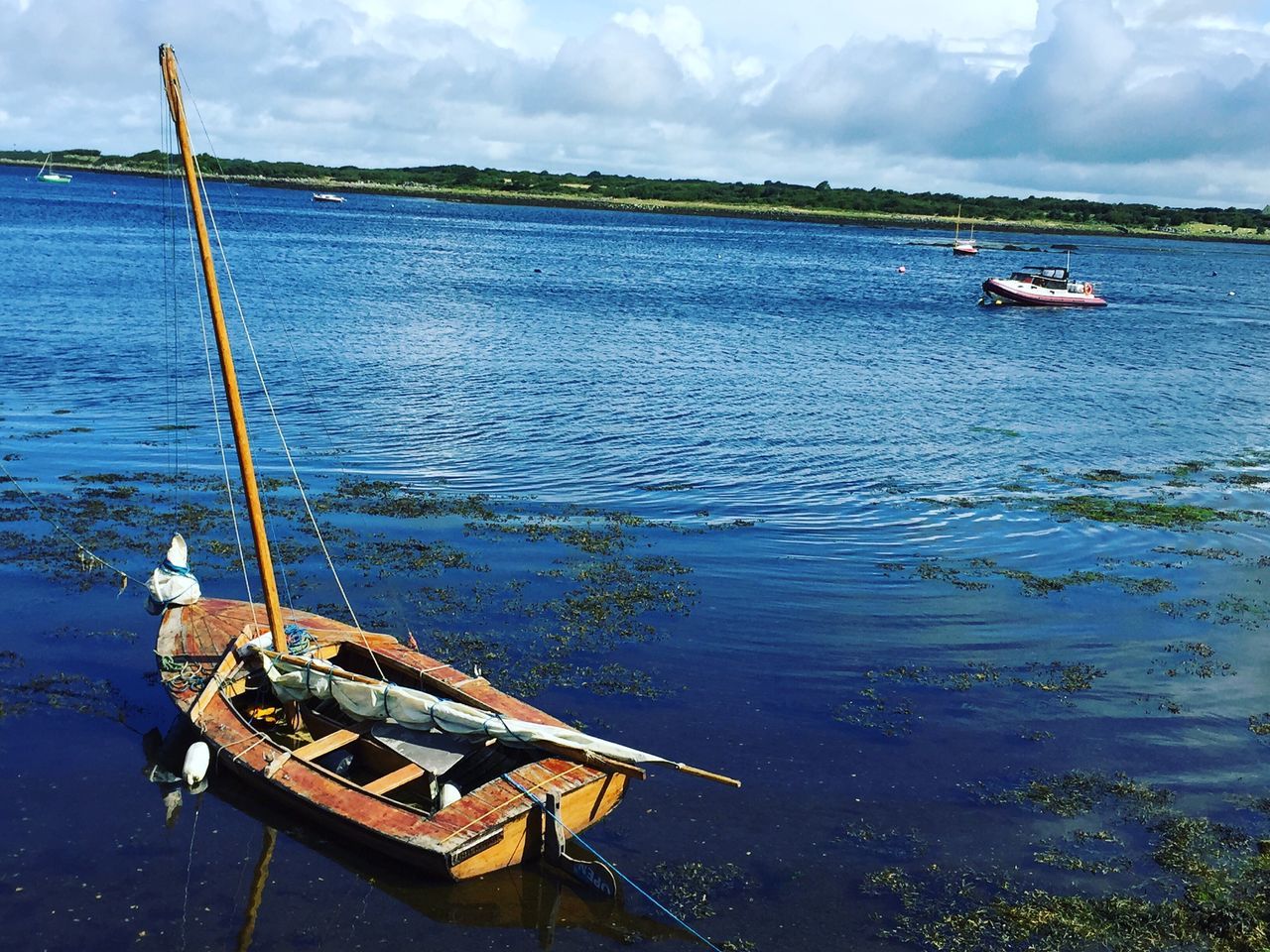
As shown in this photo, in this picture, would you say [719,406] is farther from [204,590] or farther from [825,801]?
[825,801]

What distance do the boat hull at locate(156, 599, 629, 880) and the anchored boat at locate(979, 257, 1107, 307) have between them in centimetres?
8827

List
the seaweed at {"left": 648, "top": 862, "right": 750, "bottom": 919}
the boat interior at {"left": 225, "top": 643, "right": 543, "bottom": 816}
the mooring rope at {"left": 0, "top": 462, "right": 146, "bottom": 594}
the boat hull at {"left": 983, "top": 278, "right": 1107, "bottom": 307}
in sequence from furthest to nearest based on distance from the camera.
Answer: the boat hull at {"left": 983, "top": 278, "right": 1107, "bottom": 307} < the mooring rope at {"left": 0, "top": 462, "right": 146, "bottom": 594} < the boat interior at {"left": 225, "top": 643, "right": 543, "bottom": 816} < the seaweed at {"left": 648, "top": 862, "right": 750, "bottom": 919}

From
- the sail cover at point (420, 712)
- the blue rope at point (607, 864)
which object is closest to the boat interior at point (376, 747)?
the sail cover at point (420, 712)

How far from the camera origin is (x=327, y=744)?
18.2 metres

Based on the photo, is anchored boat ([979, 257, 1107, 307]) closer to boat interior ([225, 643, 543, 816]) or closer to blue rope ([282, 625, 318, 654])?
blue rope ([282, 625, 318, 654])

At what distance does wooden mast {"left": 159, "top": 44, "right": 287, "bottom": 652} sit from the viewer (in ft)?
59.5

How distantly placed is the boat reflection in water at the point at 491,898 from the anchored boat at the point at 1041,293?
91.5 metres

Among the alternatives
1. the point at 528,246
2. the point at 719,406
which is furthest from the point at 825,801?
the point at 528,246

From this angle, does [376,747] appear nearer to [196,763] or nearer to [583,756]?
[196,763]

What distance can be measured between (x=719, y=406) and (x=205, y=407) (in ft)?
67.7

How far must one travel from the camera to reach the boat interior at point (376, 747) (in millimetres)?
17422

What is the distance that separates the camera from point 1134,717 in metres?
20.4

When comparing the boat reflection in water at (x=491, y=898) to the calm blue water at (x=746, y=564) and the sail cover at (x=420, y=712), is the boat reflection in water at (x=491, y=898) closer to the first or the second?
the calm blue water at (x=746, y=564)

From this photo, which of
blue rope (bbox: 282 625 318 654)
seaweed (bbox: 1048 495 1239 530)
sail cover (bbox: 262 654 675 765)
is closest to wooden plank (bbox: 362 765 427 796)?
sail cover (bbox: 262 654 675 765)
